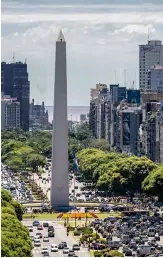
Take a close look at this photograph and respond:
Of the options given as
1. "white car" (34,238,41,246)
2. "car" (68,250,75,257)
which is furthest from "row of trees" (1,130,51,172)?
"car" (68,250,75,257)

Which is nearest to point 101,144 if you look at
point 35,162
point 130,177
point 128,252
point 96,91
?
point 35,162

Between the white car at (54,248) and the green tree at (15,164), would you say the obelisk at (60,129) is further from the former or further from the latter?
the green tree at (15,164)

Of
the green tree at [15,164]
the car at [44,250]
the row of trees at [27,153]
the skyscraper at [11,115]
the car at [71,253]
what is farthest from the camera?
the skyscraper at [11,115]

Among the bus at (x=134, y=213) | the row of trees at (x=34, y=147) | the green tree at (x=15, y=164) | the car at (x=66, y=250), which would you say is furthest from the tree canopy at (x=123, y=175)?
the car at (x=66, y=250)

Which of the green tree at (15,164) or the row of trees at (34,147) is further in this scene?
the row of trees at (34,147)

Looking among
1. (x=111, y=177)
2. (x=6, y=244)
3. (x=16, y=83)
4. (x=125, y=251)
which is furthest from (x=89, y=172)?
(x=16, y=83)

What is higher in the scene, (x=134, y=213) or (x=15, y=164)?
(x=134, y=213)

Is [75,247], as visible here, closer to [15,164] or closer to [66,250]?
[66,250]

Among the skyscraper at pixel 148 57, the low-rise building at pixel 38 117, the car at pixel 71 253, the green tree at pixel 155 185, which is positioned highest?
the skyscraper at pixel 148 57

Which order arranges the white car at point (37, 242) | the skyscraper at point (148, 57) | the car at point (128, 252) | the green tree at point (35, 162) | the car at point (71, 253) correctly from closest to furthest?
the car at point (71, 253) → the car at point (128, 252) → the white car at point (37, 242) → the green tree at point (35, 162) → the skyscraper at point (148, 57)
